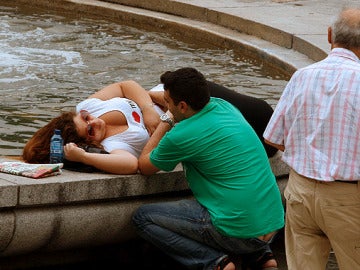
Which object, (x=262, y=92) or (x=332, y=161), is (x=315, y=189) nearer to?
(x=332, y=161)

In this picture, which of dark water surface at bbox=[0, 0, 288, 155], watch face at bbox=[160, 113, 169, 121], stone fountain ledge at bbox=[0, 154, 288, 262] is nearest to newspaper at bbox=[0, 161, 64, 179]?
stone fountain ledge at bbox=[0, 154, 288, 262]

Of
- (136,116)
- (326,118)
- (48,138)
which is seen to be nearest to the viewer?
(326,118)

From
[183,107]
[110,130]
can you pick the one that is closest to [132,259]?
[110,130]

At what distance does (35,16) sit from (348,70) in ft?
29.9

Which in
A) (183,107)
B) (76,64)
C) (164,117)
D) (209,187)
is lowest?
(76,64)

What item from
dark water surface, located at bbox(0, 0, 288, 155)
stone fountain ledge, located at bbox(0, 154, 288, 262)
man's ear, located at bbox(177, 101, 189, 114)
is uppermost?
man's ear, located at bbox(177, 101, 189, 114)

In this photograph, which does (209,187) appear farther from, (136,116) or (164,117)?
(136,116)

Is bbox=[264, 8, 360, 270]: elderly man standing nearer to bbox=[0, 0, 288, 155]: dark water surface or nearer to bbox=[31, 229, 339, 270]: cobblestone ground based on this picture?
bbox=[31, 229, 339, 270]: cobblestone ground

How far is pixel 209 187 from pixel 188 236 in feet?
0.87

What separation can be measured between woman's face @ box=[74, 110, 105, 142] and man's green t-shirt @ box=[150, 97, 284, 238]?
52cm

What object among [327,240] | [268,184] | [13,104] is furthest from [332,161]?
[13,104]

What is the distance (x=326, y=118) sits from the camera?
4543mm

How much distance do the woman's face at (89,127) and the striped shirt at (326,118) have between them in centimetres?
144

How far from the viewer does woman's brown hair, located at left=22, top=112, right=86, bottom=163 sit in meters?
5.76
